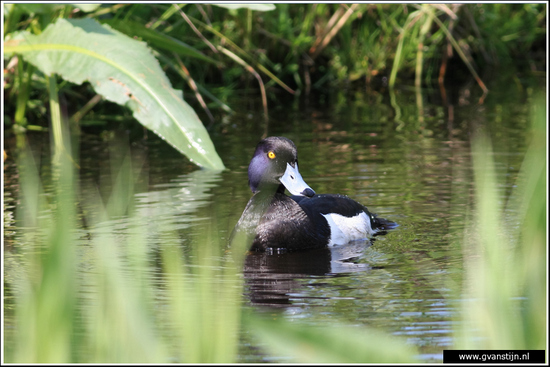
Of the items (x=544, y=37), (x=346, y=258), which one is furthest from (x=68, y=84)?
(x=544, y=37)

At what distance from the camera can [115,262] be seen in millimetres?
2193

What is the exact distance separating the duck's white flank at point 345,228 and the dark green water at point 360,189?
0.43ft

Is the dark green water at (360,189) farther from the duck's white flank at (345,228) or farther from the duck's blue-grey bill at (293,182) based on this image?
the duck's blue-grey bill at (293,182)

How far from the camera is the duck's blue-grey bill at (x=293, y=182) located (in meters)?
5.20

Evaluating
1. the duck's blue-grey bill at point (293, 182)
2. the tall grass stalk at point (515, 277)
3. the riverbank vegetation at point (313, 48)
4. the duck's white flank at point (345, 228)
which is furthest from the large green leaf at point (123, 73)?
the tall grass stalk at point (515, 277)

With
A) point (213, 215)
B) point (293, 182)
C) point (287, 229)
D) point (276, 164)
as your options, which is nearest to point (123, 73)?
point (213, 215)

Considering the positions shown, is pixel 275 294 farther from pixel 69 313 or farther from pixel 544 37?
pixel 544 37

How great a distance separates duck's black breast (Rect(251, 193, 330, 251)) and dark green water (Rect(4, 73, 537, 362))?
12 centimetres

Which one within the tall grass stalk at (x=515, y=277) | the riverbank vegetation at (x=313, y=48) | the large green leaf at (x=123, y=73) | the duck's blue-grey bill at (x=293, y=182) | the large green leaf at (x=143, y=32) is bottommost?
the tall grass stalk at (x=515, y=277)

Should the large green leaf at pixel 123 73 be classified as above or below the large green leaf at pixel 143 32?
below

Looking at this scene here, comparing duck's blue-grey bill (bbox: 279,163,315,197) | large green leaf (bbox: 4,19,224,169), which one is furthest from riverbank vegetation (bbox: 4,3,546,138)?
duck's blue-grey bill (bbox: 279,163,315,197)

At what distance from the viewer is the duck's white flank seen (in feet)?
17.8

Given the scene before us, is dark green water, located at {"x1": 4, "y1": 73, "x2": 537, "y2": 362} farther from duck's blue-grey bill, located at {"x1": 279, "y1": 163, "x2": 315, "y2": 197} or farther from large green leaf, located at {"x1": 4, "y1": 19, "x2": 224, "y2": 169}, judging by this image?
large green leaf, located at {"x1": 4, "y1": 19, "x2": 224, "y2": 169}

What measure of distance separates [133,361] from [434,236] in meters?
3.41
